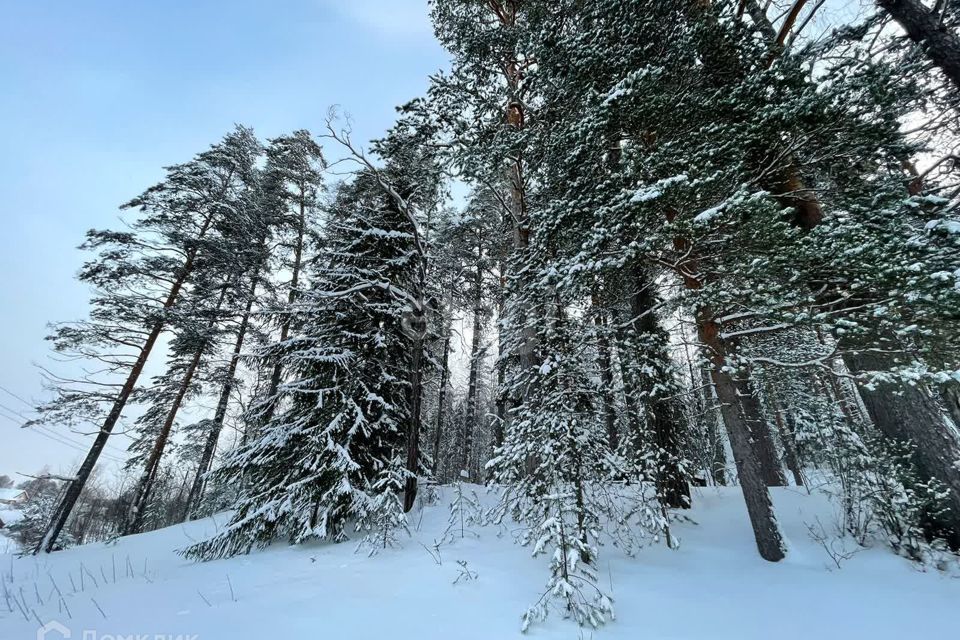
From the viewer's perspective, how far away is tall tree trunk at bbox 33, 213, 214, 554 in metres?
9.60

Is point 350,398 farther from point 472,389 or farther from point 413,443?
point 472,389

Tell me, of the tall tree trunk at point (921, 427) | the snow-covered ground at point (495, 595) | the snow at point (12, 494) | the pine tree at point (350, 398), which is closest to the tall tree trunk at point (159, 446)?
the snow-covered ground at point (495, 595)

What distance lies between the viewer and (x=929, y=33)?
4.70m

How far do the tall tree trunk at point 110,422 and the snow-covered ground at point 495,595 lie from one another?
18.5 ft

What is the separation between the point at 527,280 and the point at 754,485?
4.79 m

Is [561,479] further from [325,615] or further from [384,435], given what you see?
[384,435]

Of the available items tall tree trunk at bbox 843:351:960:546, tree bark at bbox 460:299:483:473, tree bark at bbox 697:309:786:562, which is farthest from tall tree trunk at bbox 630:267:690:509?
tree bark at bbox 460:299:483:473

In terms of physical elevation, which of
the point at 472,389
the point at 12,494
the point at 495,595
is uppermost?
the point at 472,389

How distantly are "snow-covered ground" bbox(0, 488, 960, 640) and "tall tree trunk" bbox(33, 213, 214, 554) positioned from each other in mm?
5627

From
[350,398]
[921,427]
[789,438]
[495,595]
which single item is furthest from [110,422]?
[789,438]

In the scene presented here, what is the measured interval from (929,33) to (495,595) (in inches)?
364

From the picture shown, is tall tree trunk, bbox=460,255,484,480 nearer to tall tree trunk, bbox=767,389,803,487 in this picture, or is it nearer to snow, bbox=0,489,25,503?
tall tree trunk, bbox=767,389,803,487

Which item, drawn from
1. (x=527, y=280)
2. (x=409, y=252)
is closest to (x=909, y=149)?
(x=527, y=280)

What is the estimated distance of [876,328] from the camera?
412cm
